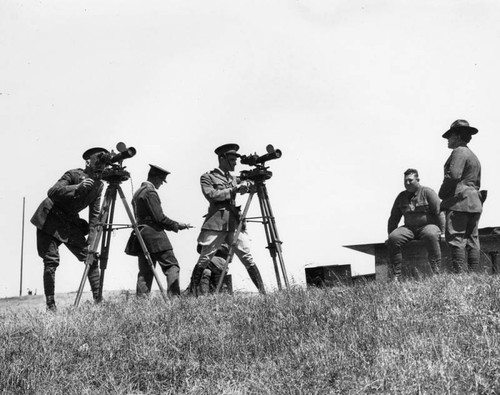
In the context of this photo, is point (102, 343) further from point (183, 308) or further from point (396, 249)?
point (396, 249)

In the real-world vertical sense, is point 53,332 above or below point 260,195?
below

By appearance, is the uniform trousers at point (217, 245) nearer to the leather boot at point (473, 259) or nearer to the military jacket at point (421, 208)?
the military jacket at point (421, 208)

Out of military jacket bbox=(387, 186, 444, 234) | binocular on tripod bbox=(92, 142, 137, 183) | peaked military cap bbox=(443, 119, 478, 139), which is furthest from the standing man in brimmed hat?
binocular on tripod bbox=(92, 142, 137, 183)

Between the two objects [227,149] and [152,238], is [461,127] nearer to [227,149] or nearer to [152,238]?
[227,149]

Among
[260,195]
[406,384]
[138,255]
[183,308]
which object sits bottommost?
[406,384]

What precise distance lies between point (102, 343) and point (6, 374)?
1.07 metres

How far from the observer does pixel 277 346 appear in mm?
6383

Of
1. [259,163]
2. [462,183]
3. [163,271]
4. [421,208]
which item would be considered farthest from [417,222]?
[163,271]

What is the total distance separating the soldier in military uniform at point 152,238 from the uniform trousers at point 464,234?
11.8 ft

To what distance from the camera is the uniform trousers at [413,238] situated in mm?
10734

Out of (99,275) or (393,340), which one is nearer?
(393,340)

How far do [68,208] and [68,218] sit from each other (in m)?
0.14

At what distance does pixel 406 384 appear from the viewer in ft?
16.8

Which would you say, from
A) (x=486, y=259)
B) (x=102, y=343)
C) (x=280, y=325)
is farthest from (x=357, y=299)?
(x=486, y=259)
